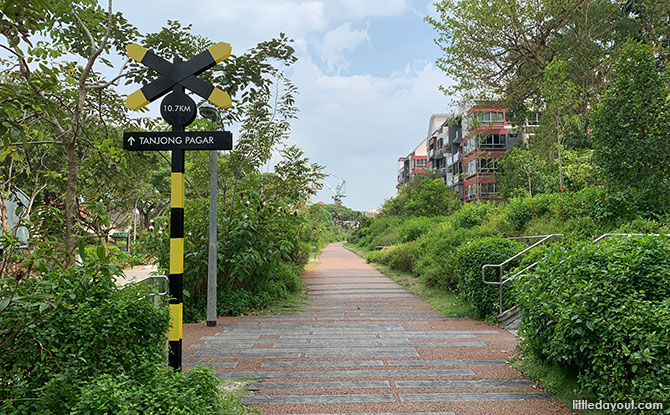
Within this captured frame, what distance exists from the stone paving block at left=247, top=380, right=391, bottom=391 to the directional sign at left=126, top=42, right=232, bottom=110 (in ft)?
9.15

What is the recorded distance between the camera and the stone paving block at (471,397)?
448cm

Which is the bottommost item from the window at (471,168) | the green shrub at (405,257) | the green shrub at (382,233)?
the green shrub at (405,257)

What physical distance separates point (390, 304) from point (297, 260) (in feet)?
20.2

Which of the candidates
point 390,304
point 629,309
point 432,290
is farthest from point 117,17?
point 432,290

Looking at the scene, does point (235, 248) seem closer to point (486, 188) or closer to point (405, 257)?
point (405, 257)

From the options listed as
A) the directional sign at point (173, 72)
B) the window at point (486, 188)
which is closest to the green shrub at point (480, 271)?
the directional sign at point (173, 72)

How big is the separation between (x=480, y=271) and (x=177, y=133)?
20.0ft

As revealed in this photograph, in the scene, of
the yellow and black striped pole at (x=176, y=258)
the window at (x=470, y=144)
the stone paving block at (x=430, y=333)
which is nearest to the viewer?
the yellow and black striped pole at (x=176, y=258)

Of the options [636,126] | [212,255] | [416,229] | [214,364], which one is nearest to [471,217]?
[416,229]

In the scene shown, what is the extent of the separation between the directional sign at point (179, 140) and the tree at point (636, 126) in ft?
27.8

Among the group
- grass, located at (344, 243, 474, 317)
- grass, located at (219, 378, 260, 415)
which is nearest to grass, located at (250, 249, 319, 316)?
grass, located at (344, 243, 474, 317)

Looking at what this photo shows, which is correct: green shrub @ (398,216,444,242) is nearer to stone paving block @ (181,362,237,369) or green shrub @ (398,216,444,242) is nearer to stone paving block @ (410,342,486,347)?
stone paving block @ (410,342,486,347)

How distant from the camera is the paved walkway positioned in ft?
14.4

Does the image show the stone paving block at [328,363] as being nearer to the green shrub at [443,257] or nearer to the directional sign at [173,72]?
the directional sign at [173,72]
